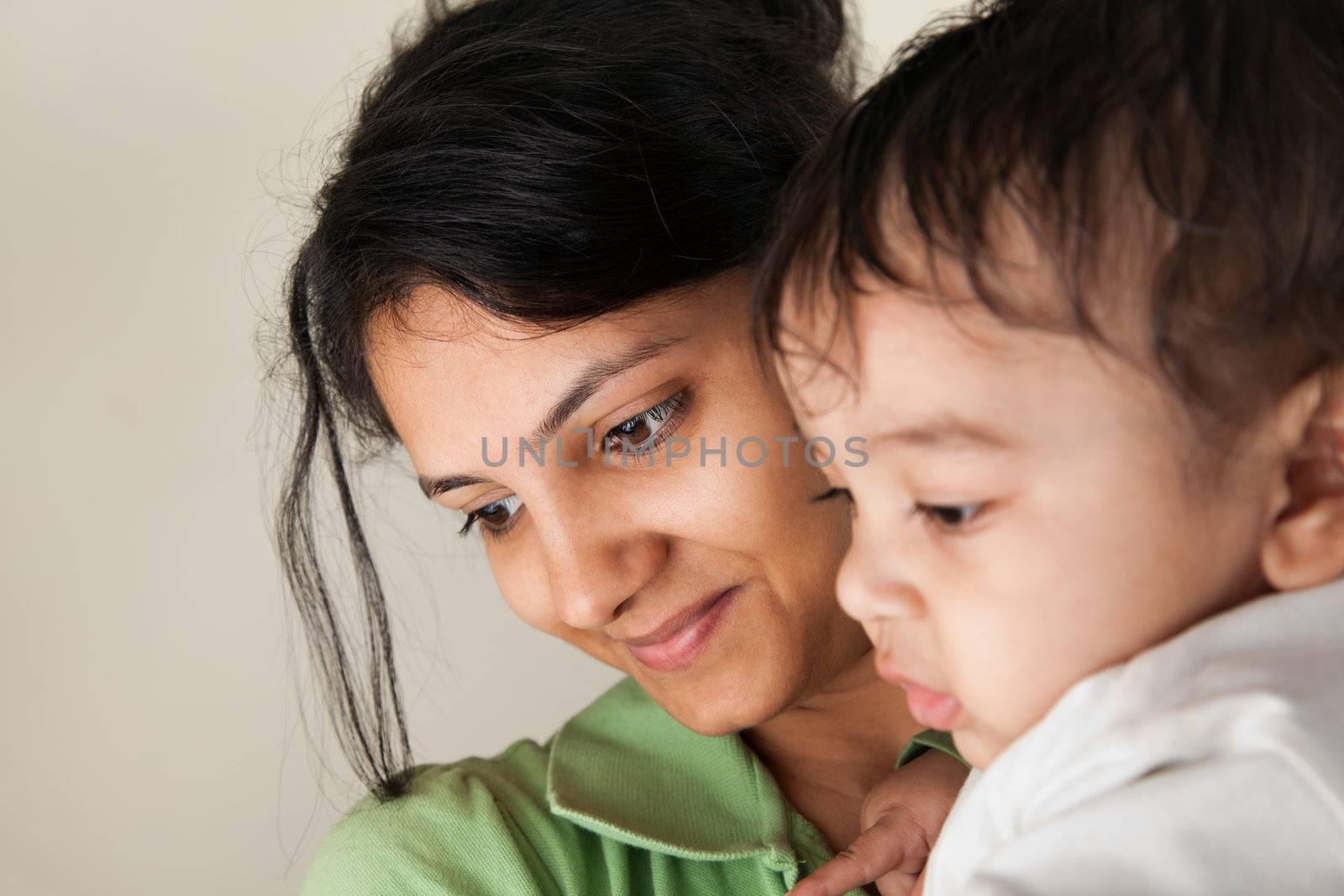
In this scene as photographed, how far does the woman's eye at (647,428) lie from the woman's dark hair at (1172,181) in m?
0.39

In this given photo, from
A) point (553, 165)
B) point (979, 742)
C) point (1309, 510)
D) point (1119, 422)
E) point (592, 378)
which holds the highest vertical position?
point (553, 165)

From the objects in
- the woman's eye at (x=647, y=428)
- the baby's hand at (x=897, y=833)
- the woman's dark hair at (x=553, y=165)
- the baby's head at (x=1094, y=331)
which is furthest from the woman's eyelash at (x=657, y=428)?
the baby's hand at (x=897, y=833)

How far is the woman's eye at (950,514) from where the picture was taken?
38.8 inches

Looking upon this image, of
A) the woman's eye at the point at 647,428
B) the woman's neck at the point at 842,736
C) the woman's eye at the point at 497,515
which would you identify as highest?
the woman's eye at the point at 647,428

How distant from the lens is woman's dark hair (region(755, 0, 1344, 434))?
0.89 meters

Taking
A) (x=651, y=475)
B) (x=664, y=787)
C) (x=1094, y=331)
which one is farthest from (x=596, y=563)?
(x=1094, y=331)

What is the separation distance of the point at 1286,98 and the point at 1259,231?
0.10m

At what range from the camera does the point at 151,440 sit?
2070 millimetres

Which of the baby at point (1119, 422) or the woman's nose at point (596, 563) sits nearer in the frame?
the baby at point (1119, 422)

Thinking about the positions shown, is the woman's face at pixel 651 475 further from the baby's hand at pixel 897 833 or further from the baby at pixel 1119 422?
the baby at pixel 1119 422

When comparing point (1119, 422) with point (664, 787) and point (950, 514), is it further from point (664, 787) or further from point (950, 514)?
point (664, 787)

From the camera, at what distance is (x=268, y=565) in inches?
86.8

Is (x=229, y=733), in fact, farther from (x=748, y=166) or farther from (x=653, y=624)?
(x=748, y=166)

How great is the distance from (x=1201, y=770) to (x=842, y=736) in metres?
0.82
